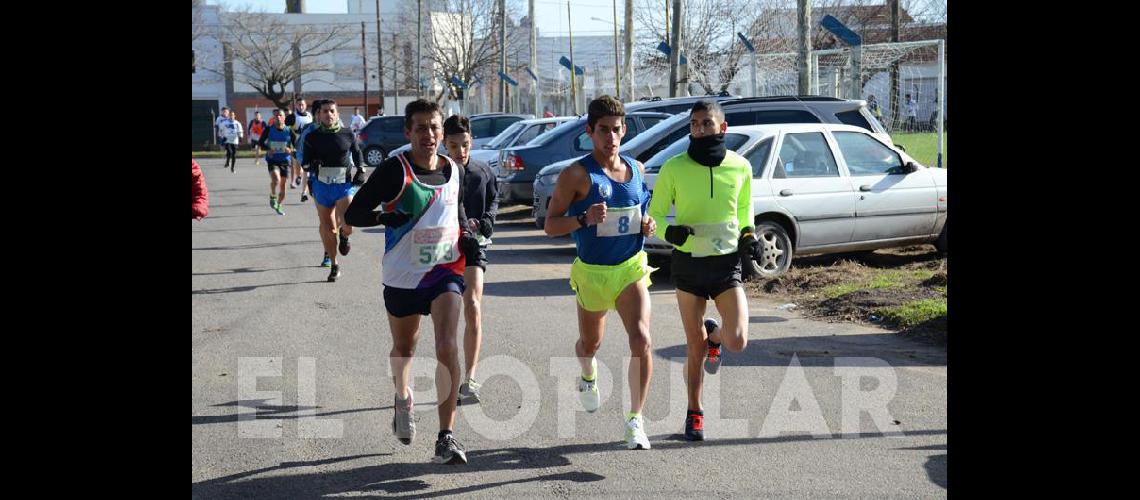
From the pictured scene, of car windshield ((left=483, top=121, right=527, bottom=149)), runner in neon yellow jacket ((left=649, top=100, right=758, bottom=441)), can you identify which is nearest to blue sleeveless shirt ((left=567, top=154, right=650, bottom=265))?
runner in neon yellow jacket ((left=649, top=100, right=758, bottom=441))

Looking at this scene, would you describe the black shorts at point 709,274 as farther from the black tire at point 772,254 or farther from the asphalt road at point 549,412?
the black tire at point 772,254

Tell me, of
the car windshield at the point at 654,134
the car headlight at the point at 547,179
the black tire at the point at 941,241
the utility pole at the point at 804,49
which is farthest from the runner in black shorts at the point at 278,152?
the black tire at the point at 941,241

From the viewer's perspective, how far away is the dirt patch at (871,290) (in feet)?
32.4

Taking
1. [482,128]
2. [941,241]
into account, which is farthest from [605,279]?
→ [482,128]

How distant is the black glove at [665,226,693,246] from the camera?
645cm

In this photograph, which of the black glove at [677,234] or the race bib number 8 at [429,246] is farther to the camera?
the black glove at [677,234]

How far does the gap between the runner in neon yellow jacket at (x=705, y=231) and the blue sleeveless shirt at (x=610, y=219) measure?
16 centimetres

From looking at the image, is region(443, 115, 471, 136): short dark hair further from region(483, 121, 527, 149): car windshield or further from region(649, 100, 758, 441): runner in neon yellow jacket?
region(483, 121, 527, 149): car windshield

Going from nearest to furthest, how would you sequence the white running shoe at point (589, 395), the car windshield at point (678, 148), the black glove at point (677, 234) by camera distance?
1. the black glove at point (677, 234)
2. the white running shoe at point (589, 395)
3. the car windshield at point (678, 148)

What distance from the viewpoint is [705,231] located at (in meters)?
6.62

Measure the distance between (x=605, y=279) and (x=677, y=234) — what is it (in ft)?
1.47
